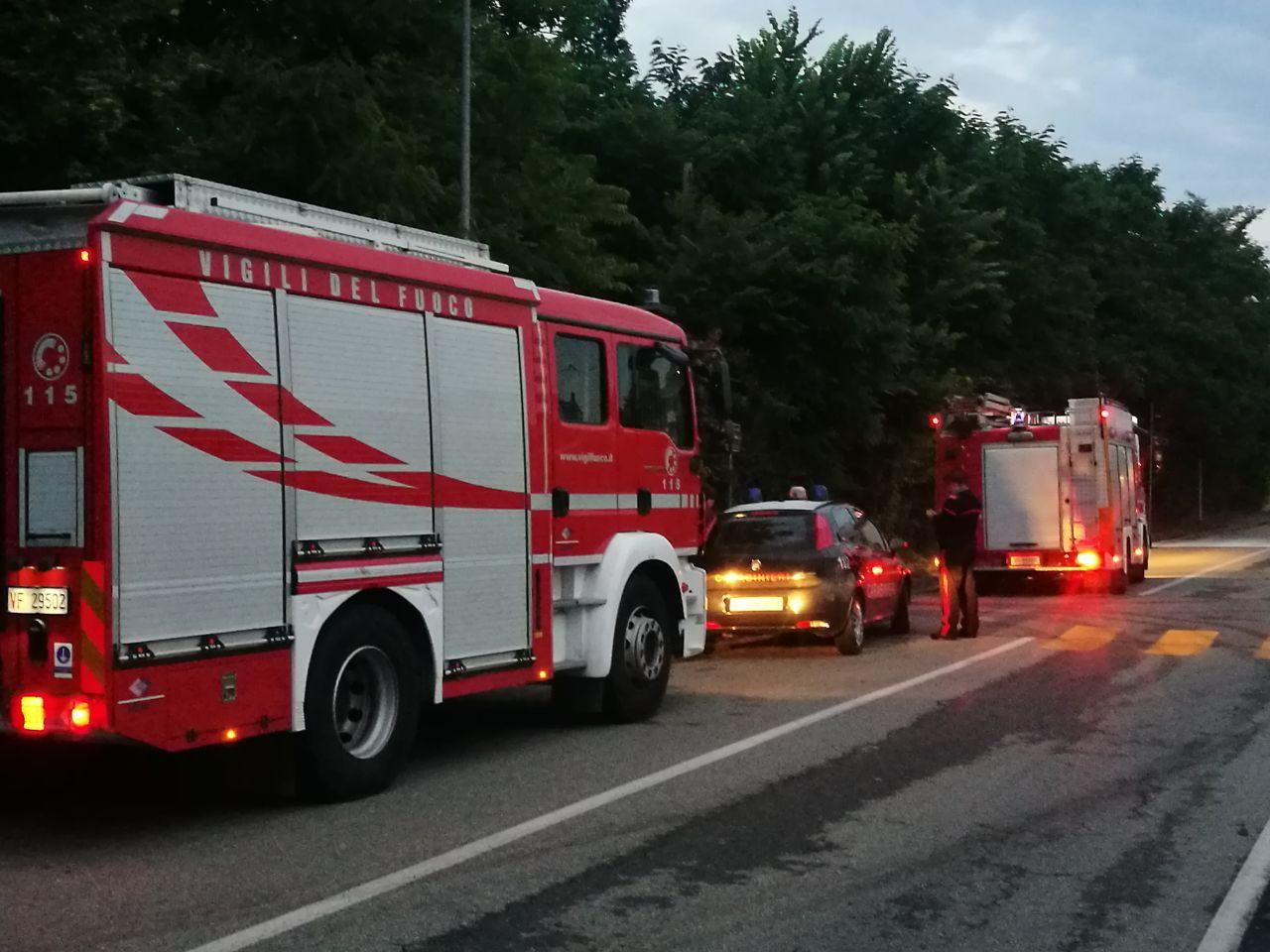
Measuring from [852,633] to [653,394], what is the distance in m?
5.16

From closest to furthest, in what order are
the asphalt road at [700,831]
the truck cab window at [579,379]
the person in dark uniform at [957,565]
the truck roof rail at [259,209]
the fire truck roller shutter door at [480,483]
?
1. the asphalt road at [700,831]
2. the truck roof rail at [259,209]
3. the fire truck roller shutter door at [480,483]
4. the truck cab window at [579,379]
5. the person in dark uniform at [957,565]

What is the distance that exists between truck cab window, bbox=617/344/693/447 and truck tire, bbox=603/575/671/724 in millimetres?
1113

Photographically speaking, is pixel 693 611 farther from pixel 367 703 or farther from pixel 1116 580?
pixel 1116 580

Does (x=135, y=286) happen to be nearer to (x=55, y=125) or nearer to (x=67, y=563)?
(x=67, y=563)

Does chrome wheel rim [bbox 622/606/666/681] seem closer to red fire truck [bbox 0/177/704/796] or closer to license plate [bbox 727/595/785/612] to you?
red fire truck [bbox 0/177/704/796]

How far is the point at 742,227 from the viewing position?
25.9 m

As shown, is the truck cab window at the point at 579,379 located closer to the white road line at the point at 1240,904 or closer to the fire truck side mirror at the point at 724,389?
the fire truck side mirror at the point at 724,389

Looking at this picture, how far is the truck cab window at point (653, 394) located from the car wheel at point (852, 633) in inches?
170


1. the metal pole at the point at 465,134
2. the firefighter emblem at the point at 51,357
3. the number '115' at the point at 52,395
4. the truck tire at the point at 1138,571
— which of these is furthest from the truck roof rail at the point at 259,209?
the truck tire at the point at 1138,571

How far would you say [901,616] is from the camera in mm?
18734

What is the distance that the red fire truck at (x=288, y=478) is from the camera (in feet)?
24.0

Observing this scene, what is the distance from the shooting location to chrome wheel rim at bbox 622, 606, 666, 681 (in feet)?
37.8

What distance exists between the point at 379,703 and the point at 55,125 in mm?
8591

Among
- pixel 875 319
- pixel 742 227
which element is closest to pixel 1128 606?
pixel 875 319
